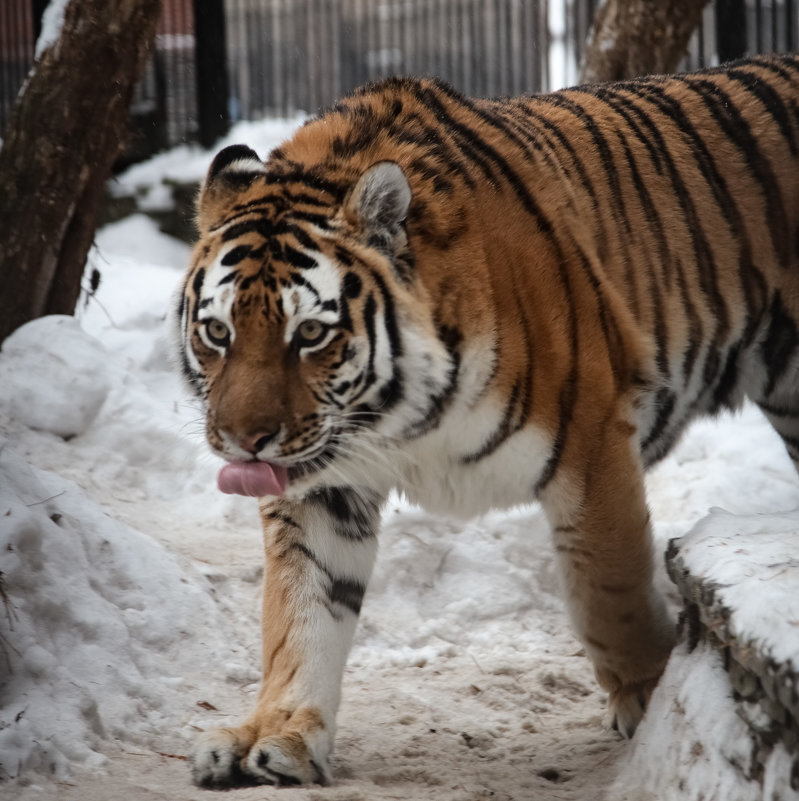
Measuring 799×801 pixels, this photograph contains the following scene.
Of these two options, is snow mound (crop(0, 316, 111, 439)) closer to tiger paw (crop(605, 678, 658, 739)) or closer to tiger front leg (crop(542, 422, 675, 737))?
tiger front leg (crop(542, 422, 675, 737))

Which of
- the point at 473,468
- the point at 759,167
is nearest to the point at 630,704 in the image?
the point at 473,468

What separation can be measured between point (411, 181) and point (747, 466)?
2.53 metres

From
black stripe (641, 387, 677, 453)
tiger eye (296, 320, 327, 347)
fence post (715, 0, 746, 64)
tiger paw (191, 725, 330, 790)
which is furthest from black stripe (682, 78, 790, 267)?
fence post (715, 0, 746, 64)

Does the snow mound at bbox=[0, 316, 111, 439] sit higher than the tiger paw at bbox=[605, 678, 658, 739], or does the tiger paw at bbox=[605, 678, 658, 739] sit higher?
the snow mound at bbox=[0, 316, 111, 439]

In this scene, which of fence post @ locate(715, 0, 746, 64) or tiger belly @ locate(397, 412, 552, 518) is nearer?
tiger belly @ locate(397, 412, 552, 518)

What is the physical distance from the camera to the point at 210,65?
8.27 meters

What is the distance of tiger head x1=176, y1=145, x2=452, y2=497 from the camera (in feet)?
7.93

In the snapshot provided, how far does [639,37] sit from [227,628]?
301cm

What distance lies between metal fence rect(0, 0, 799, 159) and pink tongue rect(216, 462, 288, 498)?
5.91m

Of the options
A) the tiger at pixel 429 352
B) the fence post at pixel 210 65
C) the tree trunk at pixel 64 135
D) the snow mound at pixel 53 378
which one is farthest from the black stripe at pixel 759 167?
the fence post at pixel 210 65

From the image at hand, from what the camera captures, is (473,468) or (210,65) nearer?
(473,468)

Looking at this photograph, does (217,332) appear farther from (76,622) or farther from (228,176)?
(76,622)

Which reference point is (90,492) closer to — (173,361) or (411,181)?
(173,361)

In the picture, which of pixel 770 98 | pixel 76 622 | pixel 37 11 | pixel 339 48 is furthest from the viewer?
pixel 339 48
